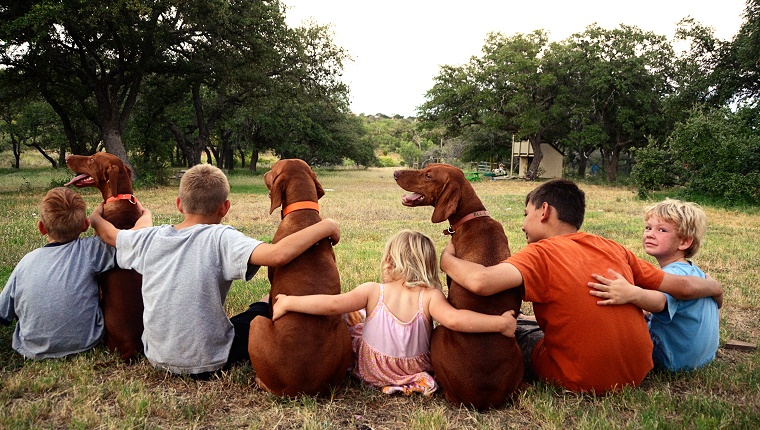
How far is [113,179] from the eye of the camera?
434 centimetres

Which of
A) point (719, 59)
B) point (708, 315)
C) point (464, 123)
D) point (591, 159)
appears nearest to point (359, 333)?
point (708, 315)

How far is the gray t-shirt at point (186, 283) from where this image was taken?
3277 millimetres

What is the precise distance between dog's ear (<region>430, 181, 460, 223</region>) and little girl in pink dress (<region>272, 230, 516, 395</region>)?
0.37 metres

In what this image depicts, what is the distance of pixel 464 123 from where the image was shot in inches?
1421

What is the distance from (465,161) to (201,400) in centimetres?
5117

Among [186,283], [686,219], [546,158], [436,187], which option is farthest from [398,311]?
[546,158]

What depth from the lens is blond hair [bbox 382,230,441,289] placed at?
10.5 ft

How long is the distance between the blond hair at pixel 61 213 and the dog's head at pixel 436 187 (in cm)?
231

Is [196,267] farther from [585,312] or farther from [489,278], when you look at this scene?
[585,312]

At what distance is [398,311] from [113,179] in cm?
273

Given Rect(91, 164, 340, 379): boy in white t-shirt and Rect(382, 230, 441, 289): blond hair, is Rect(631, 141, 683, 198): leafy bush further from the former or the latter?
Rect(91, 164, 340, 379): boy in white t-shirt

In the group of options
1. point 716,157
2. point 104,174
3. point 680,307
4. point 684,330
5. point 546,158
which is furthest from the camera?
point 546,158

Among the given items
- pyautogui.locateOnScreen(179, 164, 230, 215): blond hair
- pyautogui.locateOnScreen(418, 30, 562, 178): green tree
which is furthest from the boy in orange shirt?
pyautogui.locateOnScreen(418, 30, 562, 178): green tree

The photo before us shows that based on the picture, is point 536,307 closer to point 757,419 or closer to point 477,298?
point 477,298
